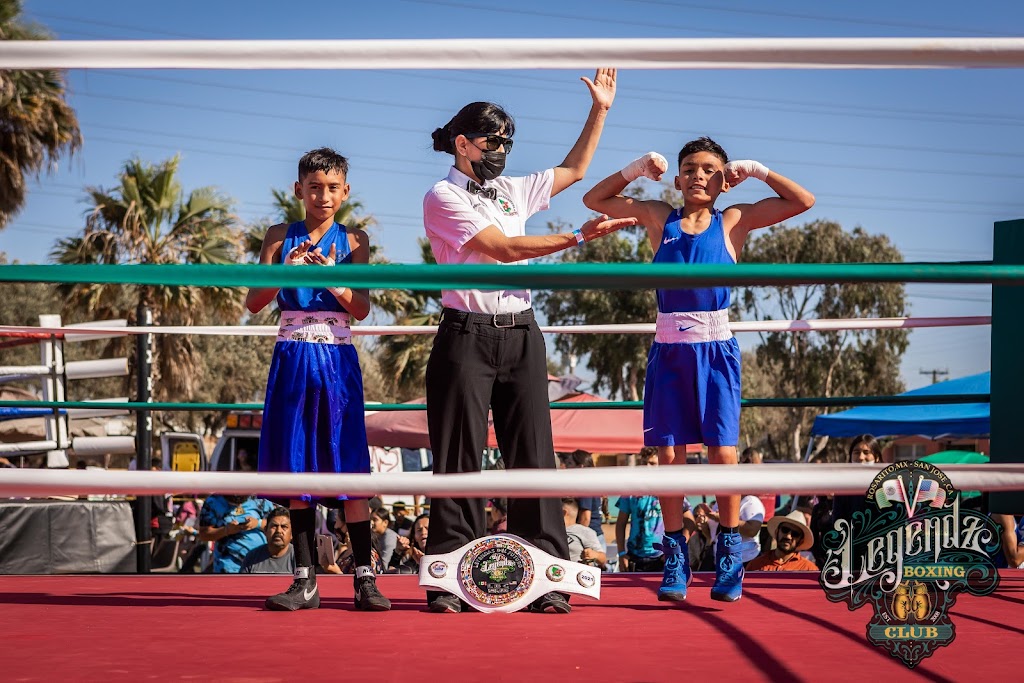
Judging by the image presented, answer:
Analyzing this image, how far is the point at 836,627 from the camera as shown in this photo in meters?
2.71

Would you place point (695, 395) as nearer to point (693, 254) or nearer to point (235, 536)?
point (693, 254)

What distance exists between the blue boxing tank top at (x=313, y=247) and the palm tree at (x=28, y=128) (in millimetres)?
15431

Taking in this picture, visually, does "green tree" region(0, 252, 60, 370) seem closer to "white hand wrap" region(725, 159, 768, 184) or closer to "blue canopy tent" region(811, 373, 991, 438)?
"blue canopy tent" region(811, 373, 991, 438)

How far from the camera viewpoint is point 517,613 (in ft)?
9.92

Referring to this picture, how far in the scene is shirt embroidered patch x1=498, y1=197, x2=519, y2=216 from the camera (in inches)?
126

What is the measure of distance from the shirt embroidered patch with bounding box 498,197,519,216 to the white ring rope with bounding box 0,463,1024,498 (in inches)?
64.5

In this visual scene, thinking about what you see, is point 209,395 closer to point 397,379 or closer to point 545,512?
point 397,379

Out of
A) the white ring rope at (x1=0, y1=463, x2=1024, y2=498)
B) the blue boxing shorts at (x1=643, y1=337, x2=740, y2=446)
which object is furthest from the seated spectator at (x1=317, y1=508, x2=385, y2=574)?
the white ring rope at (x1=0, y1=463, x2=1024, y2=498)

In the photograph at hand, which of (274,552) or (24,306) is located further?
(24,306)

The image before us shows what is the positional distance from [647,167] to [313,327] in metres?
1.16

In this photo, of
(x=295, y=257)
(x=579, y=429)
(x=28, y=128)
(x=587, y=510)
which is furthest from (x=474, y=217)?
(x=28, y=128)

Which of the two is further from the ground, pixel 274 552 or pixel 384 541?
pixel 274 552

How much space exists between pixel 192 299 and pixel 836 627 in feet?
60.0

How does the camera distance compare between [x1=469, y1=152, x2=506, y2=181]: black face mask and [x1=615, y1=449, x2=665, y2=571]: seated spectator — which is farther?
[x1=615, y1=449, x2=665, y2=571]: seated spectator
